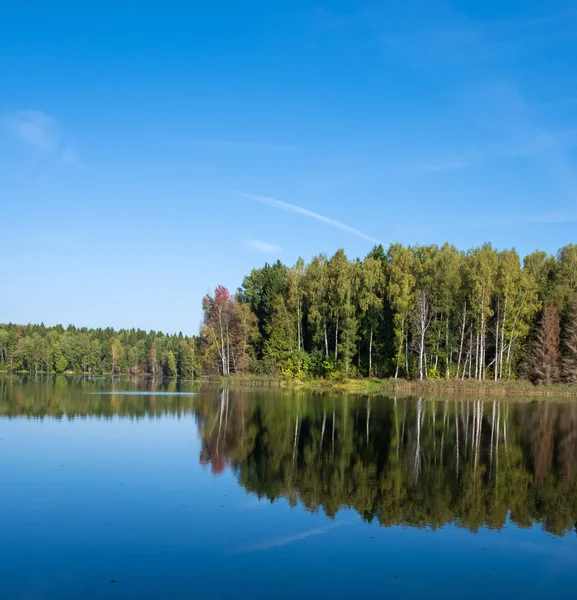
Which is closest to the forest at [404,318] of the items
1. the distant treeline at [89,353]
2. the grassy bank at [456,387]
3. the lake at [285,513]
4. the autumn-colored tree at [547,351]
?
the autumn-colored tree at [547,351]

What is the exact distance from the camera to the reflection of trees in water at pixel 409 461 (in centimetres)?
1562

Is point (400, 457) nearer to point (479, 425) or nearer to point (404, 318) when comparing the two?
point (479, 425)

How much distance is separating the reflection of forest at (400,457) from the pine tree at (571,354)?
26286mm

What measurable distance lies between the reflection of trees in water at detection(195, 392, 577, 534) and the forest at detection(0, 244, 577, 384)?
3008 cm

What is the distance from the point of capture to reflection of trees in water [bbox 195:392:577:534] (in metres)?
15.6

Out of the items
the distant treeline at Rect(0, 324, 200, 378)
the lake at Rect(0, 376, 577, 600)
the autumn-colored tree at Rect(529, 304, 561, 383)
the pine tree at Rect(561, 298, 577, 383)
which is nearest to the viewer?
the lake at Rect(0, 376, 577, 600)

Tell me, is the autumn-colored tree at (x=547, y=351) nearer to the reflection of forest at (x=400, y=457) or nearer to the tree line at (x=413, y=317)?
the tree line at (x=413, y=317)

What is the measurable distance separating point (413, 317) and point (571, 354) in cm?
1836

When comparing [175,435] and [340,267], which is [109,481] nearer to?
[175,435]

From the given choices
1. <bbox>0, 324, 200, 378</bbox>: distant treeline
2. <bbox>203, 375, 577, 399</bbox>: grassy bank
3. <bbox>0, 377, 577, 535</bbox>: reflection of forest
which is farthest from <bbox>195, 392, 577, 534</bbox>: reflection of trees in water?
<bbox>0, 324, 200, 378</bbox>: distant treeline

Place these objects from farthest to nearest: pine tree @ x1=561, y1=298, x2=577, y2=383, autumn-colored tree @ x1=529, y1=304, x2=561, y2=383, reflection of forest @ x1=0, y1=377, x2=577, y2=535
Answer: autumn-colored tree @ x1=529, y1=304, x2=561, y2=383
pine tree @ x1=561, y1=298, x2=577, y2=383
reflection of forest @ x1=0, y1=377, x2=577, y2=535

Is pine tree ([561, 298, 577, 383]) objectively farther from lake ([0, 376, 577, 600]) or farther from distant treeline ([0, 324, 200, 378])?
distant treeline ([0, 324, 200, 378])

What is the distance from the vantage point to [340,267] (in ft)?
255

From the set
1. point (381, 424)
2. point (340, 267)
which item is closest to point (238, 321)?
point (340, 267)
